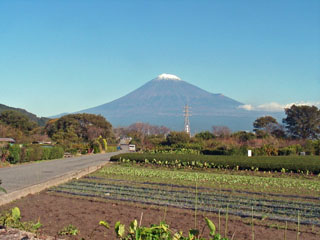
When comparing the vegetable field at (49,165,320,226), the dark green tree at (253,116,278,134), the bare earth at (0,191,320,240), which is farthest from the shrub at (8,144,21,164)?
the dark green tree at (253,116,278,134)

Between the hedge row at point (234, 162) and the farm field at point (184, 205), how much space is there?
356 centimetres

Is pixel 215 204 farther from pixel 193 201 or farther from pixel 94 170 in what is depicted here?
pixel 94 170

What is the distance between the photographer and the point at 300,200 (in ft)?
30.8

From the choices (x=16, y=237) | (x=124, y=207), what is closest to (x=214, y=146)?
(x=124, y=207)

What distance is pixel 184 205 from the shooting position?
8.28 m

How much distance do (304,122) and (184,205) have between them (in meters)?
45.8

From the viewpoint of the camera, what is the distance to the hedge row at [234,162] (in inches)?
637

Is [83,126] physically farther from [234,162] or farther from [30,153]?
[234,162]

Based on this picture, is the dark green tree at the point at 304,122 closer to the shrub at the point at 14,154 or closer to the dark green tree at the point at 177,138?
the dark green tree at the point at 177,138

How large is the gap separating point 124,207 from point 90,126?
4781 cm

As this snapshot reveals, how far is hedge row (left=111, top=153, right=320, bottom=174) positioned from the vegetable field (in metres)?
3.35

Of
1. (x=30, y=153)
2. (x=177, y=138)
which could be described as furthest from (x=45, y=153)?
(x=177, y=138)

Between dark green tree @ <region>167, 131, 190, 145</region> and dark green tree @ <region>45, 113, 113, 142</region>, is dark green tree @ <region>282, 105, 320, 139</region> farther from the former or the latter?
dark green tree @ <region>45, 113, 113, 142</region>

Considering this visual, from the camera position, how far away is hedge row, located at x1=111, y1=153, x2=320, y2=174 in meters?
16.2
